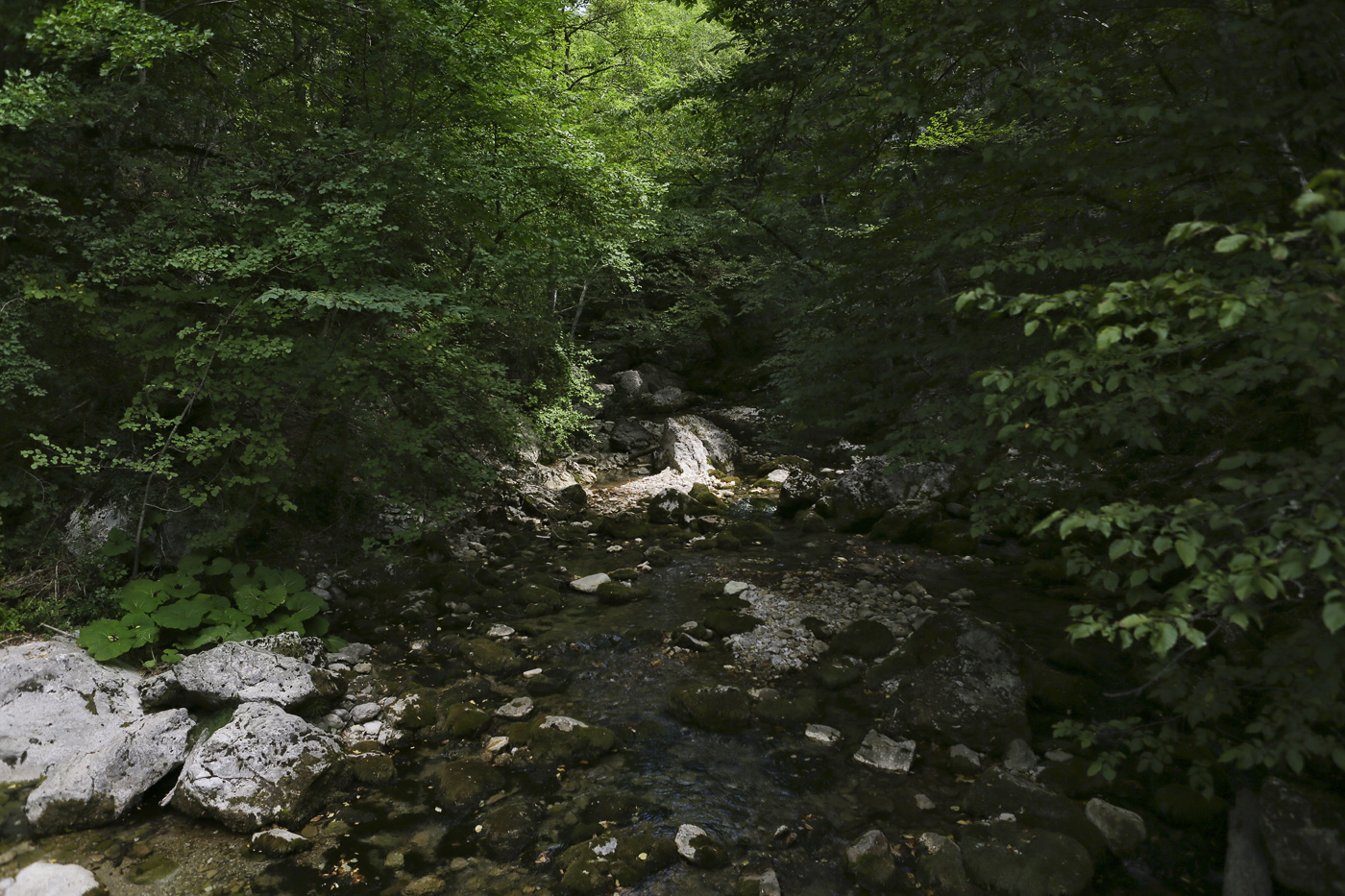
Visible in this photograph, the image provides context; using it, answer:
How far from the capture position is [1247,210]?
405cm

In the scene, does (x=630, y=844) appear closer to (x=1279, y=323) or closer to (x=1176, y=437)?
(x=1279, y=323)

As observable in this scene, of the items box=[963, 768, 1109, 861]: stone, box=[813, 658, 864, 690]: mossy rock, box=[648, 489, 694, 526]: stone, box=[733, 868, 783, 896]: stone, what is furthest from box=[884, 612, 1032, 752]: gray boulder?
box=[648, 489, 694, 526]: stone

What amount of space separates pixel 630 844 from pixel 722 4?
9114mm

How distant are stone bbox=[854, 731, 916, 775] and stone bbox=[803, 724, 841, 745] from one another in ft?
0.90

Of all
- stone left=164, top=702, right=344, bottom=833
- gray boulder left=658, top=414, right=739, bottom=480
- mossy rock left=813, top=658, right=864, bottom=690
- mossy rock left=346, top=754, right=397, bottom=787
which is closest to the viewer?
stone left=164, top=702, right=344, bottom=833

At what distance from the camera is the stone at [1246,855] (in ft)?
12.9

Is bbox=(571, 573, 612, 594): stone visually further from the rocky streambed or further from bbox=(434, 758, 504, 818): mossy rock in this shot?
bbox=(434, 758, 504, 818): mossy rock

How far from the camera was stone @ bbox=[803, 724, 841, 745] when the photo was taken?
234 inches

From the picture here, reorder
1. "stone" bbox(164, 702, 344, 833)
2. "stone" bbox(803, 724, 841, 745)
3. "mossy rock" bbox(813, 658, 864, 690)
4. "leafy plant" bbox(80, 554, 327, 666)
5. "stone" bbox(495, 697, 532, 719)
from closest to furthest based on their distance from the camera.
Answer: "stone" bbox(164, 702, 344, 833)
"stone" bbox(803, 724, 841, 745)
"leafy plant" bbox(80, 554, 327, 666)
"stone" bbox(495, 697, 532, 719)
"mossy rock" bbox(813, 658, 864, 690)

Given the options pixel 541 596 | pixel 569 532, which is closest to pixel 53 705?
pixel 541 596

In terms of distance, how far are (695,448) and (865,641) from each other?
425 inches

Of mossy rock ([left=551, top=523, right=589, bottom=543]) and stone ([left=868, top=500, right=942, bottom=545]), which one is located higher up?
stone ([left=868, top=500, right=942, bottom=545])

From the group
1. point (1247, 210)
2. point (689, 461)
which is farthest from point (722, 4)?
point (689, 461)

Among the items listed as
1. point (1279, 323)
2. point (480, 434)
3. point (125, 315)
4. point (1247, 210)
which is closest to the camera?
point (1279, 323)
